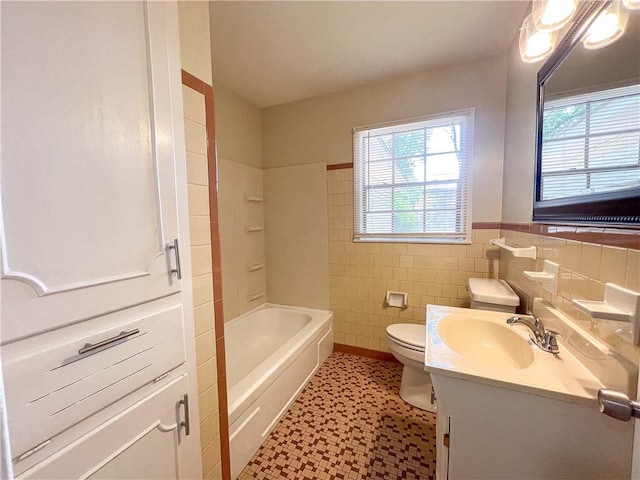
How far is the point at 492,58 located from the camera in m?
1.85

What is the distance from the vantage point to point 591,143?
0.81 meters

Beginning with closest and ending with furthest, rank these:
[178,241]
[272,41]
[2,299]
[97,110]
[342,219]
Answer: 1. [2,299]
2. [97,110]
3. [178,241]
4. [272,41]
5. [342,219]

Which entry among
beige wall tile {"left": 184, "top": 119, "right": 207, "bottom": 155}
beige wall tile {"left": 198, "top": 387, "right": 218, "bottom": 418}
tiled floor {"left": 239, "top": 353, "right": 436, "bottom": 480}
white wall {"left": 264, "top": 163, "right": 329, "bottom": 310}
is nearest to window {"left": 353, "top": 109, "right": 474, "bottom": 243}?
white wall {"left": 264, "top": 163, "right": 329, "bottom": 310}

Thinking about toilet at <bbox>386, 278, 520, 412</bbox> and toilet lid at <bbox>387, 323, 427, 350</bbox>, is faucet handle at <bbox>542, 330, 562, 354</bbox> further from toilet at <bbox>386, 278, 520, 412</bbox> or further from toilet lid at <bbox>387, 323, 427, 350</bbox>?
toilet lid at <bbox>387, 323, 427, 350</bbox>

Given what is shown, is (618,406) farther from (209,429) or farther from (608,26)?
(209,429)

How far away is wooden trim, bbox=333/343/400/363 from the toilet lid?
49 centimetres

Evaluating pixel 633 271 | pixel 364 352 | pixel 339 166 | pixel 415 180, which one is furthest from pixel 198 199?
pixel 364 352

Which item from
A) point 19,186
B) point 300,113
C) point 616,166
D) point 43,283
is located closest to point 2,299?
point 43,283

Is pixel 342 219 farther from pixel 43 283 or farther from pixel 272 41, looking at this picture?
pixel 43 283

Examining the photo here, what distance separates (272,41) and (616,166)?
188cm

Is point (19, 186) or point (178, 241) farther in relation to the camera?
point (178, 241)

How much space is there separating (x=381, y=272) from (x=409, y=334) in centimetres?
59

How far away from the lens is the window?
200 cm

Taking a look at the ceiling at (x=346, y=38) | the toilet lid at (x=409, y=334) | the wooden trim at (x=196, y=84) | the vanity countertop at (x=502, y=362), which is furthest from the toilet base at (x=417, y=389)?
the ceiling at (x=346, y=38)
